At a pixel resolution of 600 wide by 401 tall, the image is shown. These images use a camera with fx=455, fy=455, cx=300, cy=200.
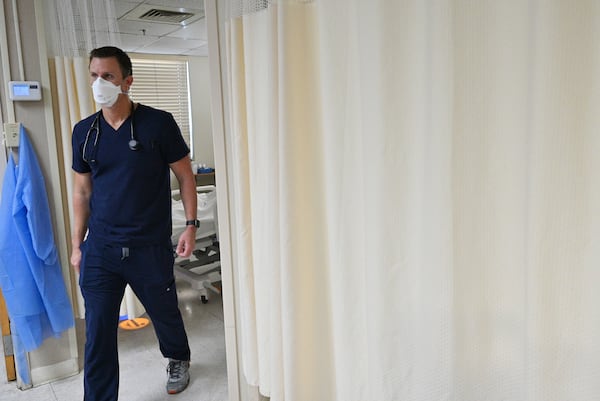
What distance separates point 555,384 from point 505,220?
0.94ft

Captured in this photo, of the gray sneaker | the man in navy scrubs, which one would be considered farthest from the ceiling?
the gray sneaker

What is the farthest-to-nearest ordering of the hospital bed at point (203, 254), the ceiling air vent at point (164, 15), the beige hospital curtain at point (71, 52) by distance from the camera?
the ceiling air vent at point (164, 15), the hospital bed at point (203, 254), the beige hospital curtain at point (71, 52)

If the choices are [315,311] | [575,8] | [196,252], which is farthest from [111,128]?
[196,252]

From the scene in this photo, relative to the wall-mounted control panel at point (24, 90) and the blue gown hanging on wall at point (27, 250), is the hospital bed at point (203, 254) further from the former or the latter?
the wall-mounted control panel at point (24, 90)

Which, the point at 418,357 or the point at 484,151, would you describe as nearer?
the point at 484,151

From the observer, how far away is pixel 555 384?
0.77 metres

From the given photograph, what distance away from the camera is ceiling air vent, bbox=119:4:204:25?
4281mm

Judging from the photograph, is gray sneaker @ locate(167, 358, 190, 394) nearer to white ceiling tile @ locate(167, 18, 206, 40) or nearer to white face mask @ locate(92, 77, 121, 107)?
white face mask @ locate(92, 77, 121, 107)

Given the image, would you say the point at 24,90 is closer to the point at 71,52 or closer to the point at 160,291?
the point at 71,52

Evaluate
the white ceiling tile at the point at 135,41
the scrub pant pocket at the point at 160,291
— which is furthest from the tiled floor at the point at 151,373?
the white ceiling tile at the point at 135,41

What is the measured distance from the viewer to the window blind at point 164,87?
6.29m

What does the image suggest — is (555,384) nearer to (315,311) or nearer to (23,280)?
(315,311)

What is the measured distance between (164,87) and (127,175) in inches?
198

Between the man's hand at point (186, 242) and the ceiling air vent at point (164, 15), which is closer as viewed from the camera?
the man's hand at point (186, 242)
